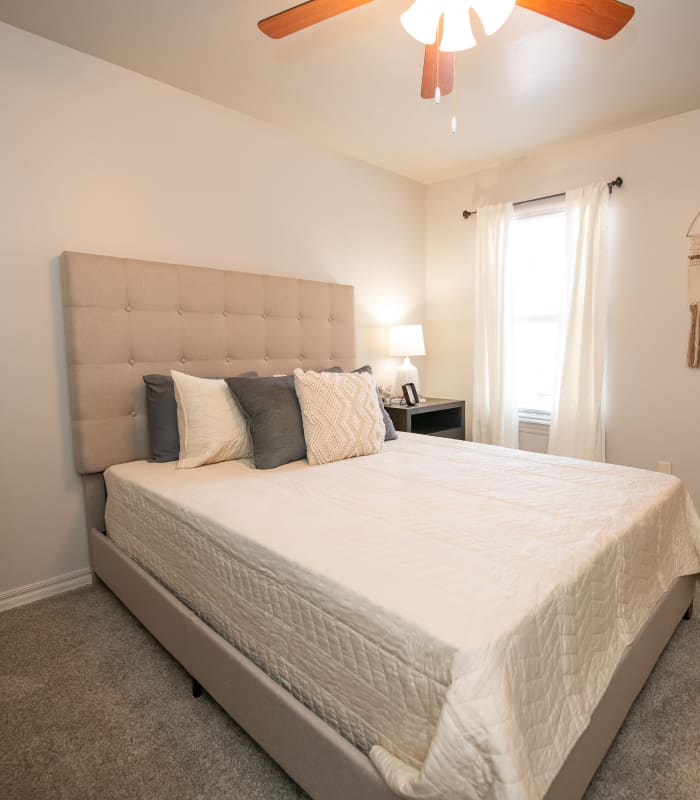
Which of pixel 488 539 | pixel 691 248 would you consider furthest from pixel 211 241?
pixel 691 248

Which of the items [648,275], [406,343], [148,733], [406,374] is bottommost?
[148,733]

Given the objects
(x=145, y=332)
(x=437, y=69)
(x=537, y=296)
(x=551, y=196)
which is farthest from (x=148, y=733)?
(x=551, y=196)

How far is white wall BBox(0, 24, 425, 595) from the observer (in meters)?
2.05

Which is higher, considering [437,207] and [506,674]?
[437,207]

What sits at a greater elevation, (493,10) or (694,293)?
(493,10)

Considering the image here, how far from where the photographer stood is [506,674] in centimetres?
88

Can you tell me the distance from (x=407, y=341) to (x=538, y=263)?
1.07m

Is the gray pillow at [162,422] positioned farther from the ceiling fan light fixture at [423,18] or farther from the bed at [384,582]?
the ceiling fan light fixture at [423,18]

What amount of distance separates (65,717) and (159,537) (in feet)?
1.89

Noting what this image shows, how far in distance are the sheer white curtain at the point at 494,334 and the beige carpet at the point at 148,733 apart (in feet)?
6.19

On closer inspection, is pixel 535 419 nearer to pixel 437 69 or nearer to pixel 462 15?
pixel 437 69

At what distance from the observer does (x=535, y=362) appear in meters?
3.53

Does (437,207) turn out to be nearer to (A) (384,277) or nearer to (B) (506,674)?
(A) (384,277)

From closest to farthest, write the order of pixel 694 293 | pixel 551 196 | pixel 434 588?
pixel 434 588, pixel 694 293, pixel 551 196
